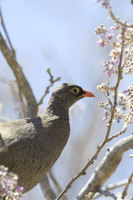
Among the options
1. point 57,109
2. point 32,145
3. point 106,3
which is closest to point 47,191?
point 57,109

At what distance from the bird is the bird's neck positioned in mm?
104

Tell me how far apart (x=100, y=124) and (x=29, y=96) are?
3.80 metres

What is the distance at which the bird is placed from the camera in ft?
13.1

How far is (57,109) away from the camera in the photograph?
474 cm

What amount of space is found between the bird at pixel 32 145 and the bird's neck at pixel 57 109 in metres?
0.10

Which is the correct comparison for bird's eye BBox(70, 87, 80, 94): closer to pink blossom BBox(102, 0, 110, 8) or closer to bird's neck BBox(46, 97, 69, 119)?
bird's neck BBox(46, 97, 69, 119)

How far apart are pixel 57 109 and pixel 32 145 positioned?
0.82 m

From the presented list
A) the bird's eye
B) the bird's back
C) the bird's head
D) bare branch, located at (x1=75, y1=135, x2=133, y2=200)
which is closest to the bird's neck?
the bird's head

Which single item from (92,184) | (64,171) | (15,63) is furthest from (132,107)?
(64,171)

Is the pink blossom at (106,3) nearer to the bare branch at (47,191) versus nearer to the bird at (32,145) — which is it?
the bird at (32,145)

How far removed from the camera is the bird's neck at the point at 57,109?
15.4ft

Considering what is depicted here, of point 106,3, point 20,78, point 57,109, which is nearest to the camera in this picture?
point 106,3

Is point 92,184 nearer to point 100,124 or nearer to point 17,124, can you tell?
A: point 17,124

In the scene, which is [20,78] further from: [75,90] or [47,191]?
[47,191]
